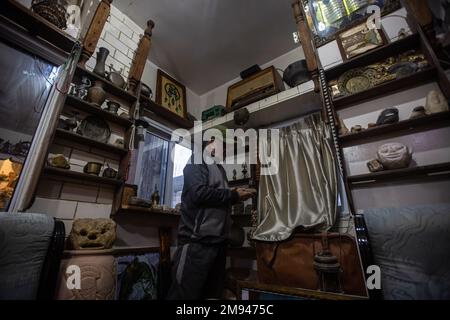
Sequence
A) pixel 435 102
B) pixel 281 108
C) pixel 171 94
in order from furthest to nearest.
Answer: pixel 171 94 → pixel 281 108 → pixel 435 102

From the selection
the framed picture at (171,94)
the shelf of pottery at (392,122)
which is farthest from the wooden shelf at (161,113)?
the shelf of pottery at (392,122)

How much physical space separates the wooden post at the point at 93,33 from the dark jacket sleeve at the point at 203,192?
1.27 m

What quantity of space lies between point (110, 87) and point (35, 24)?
58 centimetres

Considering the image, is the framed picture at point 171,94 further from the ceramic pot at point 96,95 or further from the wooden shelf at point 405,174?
the wooden shelf at point 405,174

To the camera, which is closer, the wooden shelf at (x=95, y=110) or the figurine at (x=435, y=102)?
the figurine at (x=435, y=102)

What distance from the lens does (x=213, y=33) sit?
245cm

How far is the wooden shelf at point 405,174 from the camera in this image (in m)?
1.25

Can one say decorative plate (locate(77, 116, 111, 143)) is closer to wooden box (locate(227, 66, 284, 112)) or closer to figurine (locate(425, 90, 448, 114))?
wooden box (locate(227, 66, 284, 112))

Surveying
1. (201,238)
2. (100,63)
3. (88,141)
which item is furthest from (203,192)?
(100,63)

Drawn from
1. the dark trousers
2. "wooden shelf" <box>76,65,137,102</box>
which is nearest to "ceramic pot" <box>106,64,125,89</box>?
"wooden shelf" <box>76,65,137,102</box>

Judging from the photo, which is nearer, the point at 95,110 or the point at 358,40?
the point at 95,110

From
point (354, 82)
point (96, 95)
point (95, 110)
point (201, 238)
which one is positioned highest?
point (354, 82)

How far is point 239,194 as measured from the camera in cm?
148

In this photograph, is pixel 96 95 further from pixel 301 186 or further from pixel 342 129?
pixel 342 129
